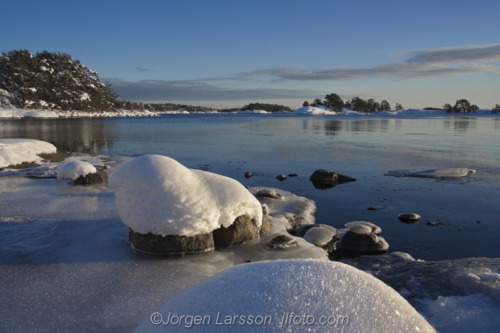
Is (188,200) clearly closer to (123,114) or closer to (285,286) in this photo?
(285,286)

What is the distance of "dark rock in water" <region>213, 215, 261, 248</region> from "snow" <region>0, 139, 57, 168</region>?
12.0 m

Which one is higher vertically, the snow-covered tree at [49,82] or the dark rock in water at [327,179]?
the snow-covered tree at [49,82]

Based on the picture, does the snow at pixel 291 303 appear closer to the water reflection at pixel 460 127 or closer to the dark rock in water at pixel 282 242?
the dark rock in water at pixel 282 242

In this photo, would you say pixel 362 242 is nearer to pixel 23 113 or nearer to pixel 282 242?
pixel 282 242

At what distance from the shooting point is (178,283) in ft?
15.7

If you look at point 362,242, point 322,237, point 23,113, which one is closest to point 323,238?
point 322,237

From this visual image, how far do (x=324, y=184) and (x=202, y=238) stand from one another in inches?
319

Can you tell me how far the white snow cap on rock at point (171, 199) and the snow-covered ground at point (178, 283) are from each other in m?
0.55

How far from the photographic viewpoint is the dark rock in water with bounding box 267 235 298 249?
6.45 metres

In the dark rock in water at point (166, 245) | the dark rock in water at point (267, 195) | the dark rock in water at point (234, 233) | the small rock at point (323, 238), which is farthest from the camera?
the dark rock in water at point (267, 195)

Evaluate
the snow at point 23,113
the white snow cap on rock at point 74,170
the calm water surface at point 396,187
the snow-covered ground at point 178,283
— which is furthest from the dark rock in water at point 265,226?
A: the snow at point 23,113

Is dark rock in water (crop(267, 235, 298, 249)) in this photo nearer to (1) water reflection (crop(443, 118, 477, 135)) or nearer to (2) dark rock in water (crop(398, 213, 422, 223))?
(2) dark rock in water (crop(398, 213, 422, 223))

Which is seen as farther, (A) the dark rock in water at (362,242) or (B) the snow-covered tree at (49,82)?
(B) the snow-covered tree at (49,82)

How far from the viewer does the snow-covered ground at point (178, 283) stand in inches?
82.1
